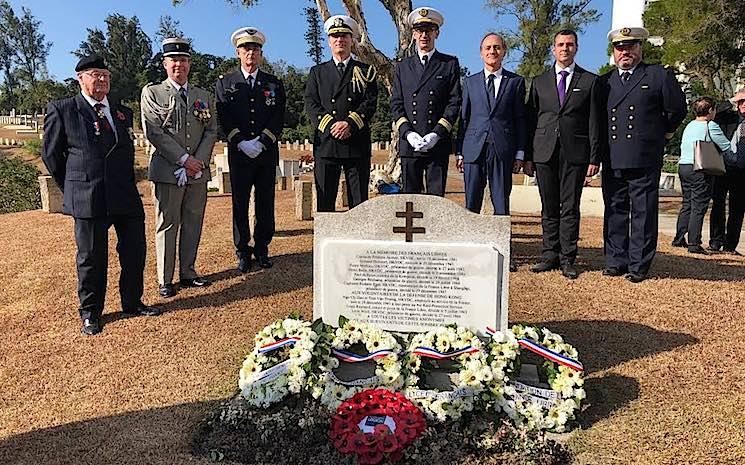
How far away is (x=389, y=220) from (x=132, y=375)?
1922 mm

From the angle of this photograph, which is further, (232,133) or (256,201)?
(256,201)

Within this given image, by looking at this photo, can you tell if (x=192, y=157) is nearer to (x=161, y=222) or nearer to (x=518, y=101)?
(x=161, y=222)

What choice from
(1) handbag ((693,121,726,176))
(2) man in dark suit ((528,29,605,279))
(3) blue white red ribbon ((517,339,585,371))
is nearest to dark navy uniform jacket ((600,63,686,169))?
(2) man in dark suit ((528,29,605,279))

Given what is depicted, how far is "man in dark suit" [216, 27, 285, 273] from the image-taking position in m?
6.31

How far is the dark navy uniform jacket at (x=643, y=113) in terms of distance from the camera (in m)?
5.82

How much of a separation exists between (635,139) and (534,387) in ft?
10.0

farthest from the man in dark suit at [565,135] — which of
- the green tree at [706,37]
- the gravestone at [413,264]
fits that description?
the green tree at [706,37]

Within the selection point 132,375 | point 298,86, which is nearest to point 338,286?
point 132,375

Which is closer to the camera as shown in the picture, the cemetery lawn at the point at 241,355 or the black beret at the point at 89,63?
the cemetery lawn at the point at 241,355

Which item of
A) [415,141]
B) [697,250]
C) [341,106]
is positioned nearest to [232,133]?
[341,106]

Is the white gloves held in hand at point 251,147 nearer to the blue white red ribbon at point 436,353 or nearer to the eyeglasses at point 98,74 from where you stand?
the eyeglasses at point 98,74

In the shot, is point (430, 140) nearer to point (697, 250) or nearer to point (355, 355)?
point (355, 355)

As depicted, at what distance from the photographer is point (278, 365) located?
3770mm

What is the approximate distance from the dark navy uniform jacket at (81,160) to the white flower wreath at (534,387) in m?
3.04
